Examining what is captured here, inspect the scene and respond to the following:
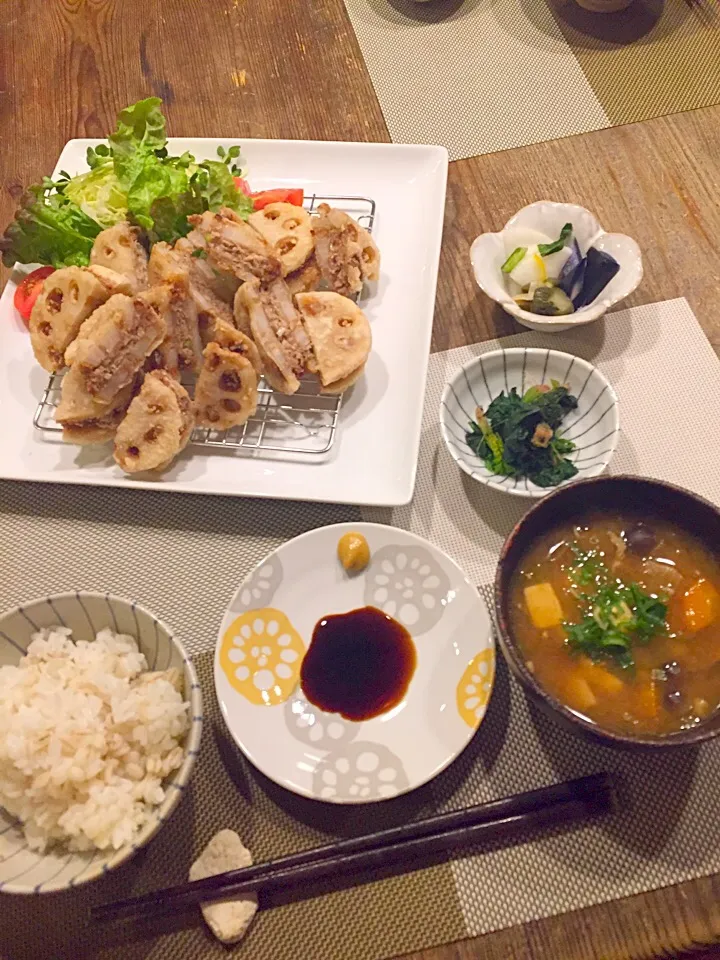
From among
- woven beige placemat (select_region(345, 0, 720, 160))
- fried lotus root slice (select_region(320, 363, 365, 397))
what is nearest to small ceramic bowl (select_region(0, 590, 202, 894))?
fried lotus root slice (select_region(320, 363, 365, 397))

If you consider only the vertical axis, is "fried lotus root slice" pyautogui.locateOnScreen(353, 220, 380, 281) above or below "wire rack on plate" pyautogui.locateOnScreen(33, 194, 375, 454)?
above

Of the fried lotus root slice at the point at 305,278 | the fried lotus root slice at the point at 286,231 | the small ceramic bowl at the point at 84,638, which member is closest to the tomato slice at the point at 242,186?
the fried lotus root slice at the point at 286,231

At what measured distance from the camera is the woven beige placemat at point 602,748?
156 centimetres

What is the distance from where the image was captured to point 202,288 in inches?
89.8

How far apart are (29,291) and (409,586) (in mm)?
1632

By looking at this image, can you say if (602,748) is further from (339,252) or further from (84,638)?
(339,252)

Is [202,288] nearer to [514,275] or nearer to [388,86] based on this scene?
[514,275]

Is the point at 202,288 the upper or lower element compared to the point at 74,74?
lower

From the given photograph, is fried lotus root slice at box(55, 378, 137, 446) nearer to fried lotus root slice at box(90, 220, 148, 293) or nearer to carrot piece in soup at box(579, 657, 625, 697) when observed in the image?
fried lotus root slice at box(90, 220, 148, 293)

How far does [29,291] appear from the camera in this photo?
8.04 ft

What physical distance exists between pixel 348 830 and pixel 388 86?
105 inches

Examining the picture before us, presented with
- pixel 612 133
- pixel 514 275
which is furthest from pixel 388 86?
pixel 514 275

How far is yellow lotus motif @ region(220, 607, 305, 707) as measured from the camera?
5.64ft

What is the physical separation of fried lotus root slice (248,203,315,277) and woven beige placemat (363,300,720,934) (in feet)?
1.78
